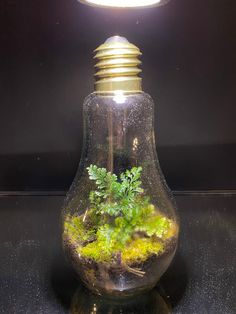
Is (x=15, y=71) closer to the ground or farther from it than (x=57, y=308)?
farther from it

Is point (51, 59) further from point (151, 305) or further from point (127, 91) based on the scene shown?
point (151, 305)

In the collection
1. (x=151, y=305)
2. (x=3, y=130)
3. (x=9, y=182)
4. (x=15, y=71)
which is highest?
(x=15, y=71)

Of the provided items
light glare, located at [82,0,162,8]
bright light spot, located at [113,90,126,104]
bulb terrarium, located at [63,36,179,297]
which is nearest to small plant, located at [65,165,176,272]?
bulb terrarium, located at [63,36,179,297]

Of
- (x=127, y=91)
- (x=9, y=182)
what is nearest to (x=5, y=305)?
(x=127, y=91)

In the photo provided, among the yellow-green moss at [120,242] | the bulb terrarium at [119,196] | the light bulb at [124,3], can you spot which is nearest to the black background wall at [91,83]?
the light bulb at [124,3]

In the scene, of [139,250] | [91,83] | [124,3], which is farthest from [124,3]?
[139,250]
